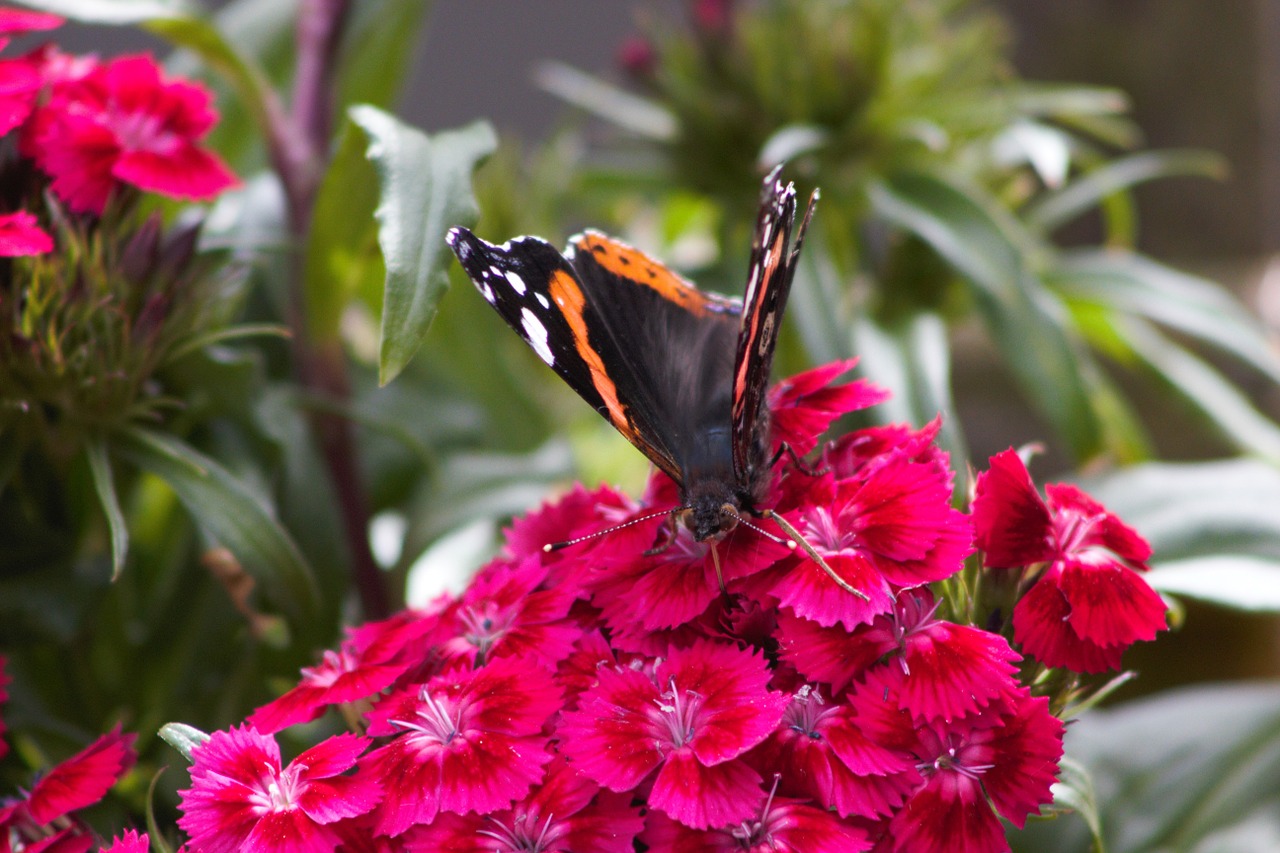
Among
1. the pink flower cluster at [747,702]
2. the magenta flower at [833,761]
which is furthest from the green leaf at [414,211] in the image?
the magenta flower at [833,761]

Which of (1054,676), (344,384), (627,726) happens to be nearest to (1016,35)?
(344,384)

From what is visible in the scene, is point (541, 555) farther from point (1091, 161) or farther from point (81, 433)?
point (1091, 161)

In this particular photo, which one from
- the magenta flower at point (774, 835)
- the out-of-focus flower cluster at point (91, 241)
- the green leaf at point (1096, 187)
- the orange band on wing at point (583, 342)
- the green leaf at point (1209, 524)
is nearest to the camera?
the magenta flower at point (774, 835)

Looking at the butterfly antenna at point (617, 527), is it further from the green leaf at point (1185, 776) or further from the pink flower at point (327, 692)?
the green leaf at point (1185, 776)

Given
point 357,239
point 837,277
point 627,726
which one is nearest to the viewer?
point 627,726

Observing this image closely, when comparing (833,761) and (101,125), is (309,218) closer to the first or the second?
(101,125)

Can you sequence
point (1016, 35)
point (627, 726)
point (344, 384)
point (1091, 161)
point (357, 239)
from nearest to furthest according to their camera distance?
point (627, 726) < point (357, 239) < point (344, 384) < point (1091, 161) < point (1016, 35)
